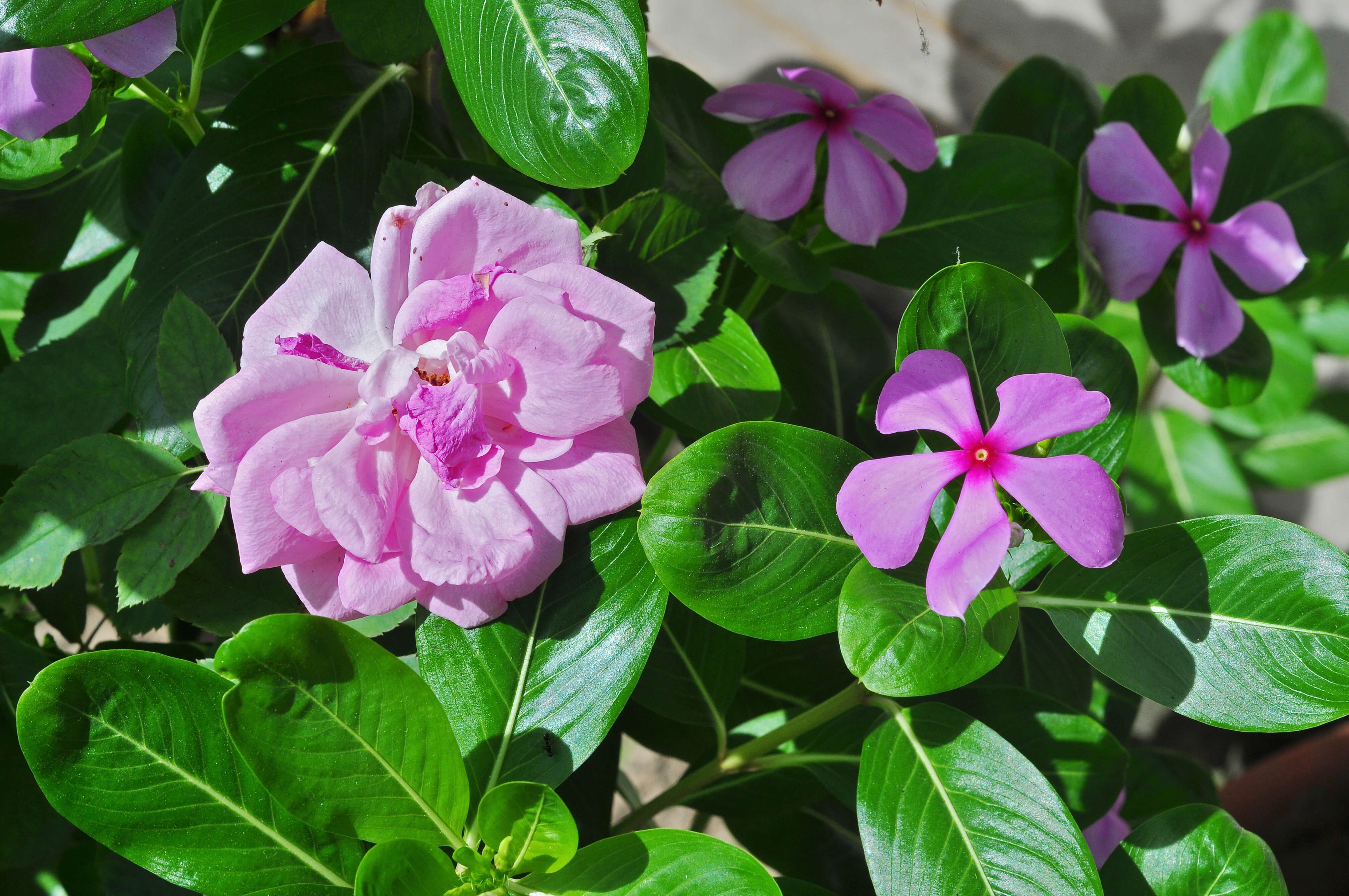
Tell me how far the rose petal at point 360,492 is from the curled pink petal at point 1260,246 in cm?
74

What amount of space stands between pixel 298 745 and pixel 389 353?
218 millimetres

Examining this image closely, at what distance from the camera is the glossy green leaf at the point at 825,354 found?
2.86ft

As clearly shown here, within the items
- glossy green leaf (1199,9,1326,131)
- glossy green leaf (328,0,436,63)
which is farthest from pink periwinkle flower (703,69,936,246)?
glossy green leaf (1199,9,1326,131)

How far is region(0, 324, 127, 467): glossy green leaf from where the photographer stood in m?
0.70

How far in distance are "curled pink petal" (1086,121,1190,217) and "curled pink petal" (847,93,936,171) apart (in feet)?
0.53

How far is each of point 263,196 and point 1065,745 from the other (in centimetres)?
75

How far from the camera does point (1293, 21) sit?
129 centimetres

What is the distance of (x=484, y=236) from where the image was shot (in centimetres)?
49

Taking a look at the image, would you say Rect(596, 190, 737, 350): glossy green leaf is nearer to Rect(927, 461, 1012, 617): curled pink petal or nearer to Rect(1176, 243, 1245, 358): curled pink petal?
Rect(927, 461, 1012, 617): curled pink petal

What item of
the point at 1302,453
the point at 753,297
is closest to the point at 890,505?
the point at 753,297

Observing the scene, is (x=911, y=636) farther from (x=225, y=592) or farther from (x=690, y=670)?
(x=225, y=592)

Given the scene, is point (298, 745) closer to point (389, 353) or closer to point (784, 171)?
point (389, 353)

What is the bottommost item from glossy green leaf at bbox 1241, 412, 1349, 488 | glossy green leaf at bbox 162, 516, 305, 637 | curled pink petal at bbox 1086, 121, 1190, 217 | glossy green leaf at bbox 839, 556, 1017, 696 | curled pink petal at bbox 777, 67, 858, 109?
glossy green leaf at bbox 1241, 412, 1349, 488

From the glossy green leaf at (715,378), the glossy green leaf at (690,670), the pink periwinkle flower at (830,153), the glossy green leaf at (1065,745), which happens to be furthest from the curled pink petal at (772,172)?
the glossy green leaf at (1065,745)
